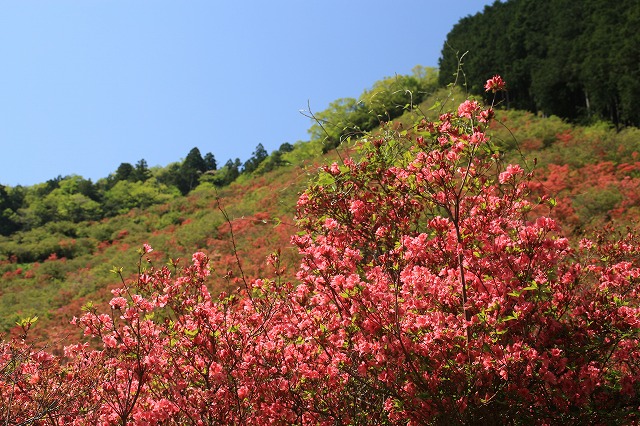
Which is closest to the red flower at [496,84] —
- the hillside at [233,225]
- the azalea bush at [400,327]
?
the azalea bush at [400,327]

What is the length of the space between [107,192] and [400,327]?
1686 inches

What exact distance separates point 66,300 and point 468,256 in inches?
697

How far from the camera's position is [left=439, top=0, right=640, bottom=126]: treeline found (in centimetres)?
2286

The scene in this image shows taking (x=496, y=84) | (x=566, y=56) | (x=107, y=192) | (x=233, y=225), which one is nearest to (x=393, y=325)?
(x=496, y=84)

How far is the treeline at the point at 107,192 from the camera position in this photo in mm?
35875

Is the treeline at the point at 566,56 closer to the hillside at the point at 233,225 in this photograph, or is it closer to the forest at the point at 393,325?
the hillside at the point at 233,225

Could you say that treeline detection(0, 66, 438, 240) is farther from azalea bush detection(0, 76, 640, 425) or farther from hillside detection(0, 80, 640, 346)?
azalea bush detection(0, 76, 640, 425)

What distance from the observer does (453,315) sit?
304cm

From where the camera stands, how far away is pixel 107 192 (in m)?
42.0

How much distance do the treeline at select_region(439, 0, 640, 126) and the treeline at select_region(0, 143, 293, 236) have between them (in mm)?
16685

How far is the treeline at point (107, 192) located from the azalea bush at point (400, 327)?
32.6m

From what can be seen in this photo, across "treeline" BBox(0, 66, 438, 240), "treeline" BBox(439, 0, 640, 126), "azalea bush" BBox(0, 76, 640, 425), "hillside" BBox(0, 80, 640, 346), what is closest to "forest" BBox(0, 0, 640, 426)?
"azalea bush" BBox(0, 76, 640, 425)

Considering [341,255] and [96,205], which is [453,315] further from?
[96,205]

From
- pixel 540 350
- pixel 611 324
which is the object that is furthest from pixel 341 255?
pixel 611 324
